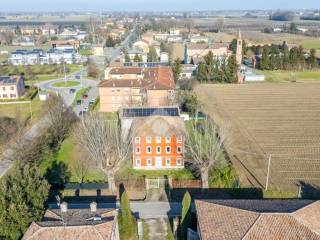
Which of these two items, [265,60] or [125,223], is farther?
[265,60]

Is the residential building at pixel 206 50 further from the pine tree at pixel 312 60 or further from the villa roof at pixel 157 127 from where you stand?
the villa roof at pixel 157 127

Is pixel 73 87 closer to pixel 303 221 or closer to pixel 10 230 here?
pixel 10 230

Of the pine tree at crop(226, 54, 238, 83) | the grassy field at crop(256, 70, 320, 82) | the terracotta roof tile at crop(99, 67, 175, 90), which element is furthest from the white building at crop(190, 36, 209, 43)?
the terracotta roof tile at crop(99, 67, 175, 90)

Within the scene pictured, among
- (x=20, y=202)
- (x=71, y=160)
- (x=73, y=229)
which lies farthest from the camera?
(x=71, y=160)

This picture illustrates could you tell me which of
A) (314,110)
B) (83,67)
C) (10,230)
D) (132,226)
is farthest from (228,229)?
(83,67)

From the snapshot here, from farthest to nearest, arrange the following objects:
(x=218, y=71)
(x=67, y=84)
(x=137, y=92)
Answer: (x=218, y=71) → (x=67, y=84) → (x=137, y=92)

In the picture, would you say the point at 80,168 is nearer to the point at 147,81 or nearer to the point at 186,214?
the point at 186,214

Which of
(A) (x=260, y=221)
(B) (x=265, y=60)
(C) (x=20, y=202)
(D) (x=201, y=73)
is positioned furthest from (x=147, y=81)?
(B) (x=265, y=60)
